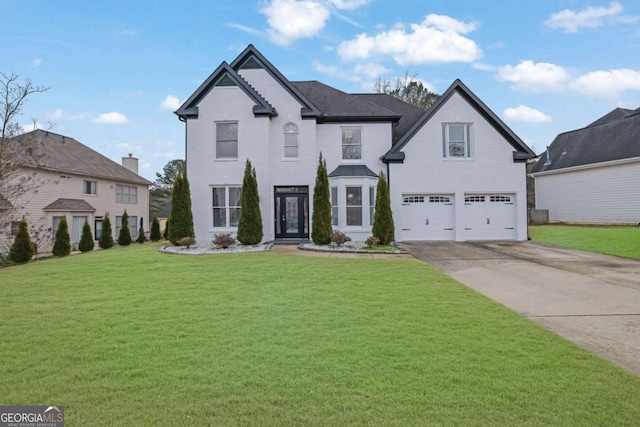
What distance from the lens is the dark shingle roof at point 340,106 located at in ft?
55.5

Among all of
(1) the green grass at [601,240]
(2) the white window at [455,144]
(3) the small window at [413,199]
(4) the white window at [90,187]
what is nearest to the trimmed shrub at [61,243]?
(4) the white window at [90,187]

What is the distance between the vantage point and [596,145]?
25.2 meters

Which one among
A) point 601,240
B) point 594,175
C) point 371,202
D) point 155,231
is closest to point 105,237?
point 155,231

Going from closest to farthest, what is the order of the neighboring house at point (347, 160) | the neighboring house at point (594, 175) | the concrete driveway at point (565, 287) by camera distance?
1. the concrete driveway at point (565, 287)
2. the neighboring house at point (347, 160)
3. the neighboring house at point (594, 175)

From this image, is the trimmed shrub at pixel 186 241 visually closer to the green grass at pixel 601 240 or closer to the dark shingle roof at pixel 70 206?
the dark shingle roof at pixel 70 206

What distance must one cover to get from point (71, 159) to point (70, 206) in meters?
4.28

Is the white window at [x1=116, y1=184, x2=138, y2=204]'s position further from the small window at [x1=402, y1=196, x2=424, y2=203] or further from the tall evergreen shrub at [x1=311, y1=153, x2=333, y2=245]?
the small window at [x1=402, y1=196, x2=424, y2=203]

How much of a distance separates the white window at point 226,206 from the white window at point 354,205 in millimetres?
4945

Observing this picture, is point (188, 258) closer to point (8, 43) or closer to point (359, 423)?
point (359, 423)

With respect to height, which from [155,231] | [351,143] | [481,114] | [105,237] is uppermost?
[481,114]

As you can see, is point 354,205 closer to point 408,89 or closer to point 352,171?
point 352,171

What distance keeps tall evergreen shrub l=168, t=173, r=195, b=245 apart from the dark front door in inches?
152

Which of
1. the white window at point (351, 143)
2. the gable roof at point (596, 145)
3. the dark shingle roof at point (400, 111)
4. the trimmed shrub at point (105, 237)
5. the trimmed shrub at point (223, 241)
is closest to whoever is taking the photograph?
the trimmed shrub at point (223, 241)

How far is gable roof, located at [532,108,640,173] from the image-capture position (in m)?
22.8
